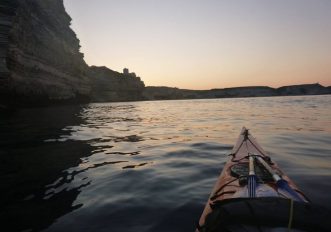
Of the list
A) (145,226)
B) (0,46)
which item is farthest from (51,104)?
(145,226)

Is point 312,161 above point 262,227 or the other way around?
the other way around

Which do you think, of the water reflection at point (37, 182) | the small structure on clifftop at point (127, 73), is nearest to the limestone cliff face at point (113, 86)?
the small structure on clifftop at point (127, 73)

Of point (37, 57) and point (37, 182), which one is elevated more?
point (37, 57)

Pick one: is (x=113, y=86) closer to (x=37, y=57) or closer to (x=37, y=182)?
(x=37, y=57)

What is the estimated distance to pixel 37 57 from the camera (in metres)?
34.8

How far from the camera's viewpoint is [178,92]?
183375 millimetres

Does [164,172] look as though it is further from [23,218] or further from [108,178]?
[23,218]

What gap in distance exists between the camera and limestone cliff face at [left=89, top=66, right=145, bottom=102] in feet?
335

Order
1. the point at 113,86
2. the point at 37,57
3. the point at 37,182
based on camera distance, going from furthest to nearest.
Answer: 1. the point at 113,86
2. the point at 37,57
3. the point at 37,182

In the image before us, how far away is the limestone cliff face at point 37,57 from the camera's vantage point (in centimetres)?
2604

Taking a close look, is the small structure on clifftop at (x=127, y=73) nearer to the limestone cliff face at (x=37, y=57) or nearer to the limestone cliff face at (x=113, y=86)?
the limestone cliff face at (x=113, y=86)

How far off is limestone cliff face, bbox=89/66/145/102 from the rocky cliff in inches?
1570

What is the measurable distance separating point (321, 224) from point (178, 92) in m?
181

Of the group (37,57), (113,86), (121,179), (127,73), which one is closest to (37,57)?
(37,57)
